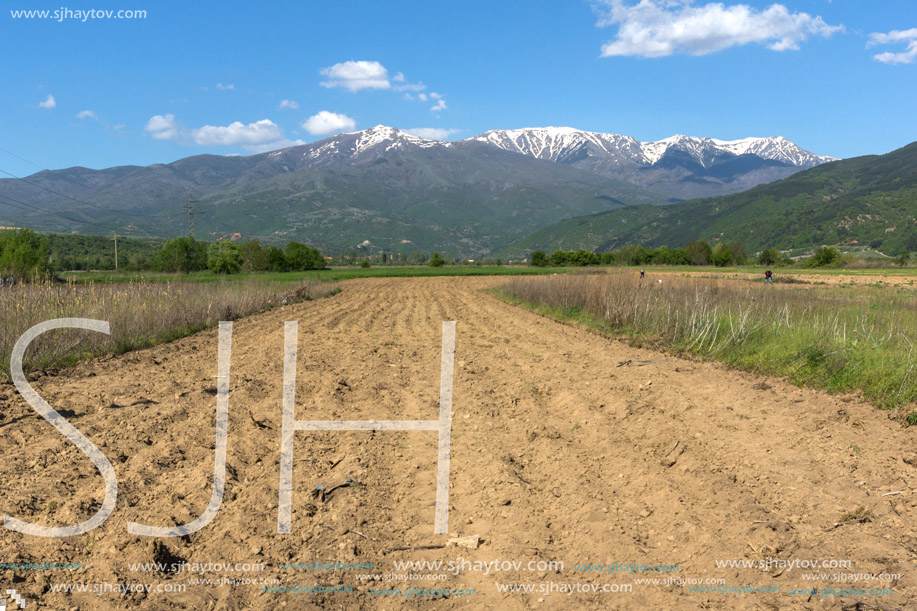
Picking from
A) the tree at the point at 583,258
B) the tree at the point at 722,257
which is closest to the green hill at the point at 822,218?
the tree at the point at 722,257

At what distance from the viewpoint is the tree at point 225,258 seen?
222ft

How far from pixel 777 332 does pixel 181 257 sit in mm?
68660

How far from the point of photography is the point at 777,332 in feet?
33.6

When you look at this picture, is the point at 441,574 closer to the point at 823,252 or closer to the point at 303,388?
the point at 303,388

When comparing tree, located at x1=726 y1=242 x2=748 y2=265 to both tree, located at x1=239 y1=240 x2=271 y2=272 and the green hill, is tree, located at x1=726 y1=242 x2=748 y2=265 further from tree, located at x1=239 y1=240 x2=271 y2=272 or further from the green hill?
tree, located at x1=239 y1=240 x2=271 y2=272

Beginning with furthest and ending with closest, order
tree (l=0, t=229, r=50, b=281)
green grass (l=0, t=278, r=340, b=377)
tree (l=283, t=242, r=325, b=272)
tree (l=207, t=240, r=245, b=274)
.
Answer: tree (l=283, t=242, r=325, b=272)
tree (l=207, t=240, r=245, b=274)
tree (l=0, t=229, r=50, b=281)
green grass (l=0, t=278, r=340, b=377)

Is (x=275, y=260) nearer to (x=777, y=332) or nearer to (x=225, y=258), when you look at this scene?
(x=225, y=258)

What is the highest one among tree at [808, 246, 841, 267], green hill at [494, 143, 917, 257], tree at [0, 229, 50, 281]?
green hill at [494, 143, 917, 257]

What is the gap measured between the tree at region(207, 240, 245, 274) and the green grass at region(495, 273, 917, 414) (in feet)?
194

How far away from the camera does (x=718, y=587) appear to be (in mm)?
3508

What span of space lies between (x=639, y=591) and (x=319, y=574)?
203cm

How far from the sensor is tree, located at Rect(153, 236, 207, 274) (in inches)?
2564

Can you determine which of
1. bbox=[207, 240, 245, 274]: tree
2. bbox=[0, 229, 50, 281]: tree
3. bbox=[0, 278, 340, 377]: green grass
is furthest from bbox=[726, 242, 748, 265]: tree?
bbox=[0, 278, 340, 377]: green grass

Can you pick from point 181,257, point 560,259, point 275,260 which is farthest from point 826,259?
point 181,257
